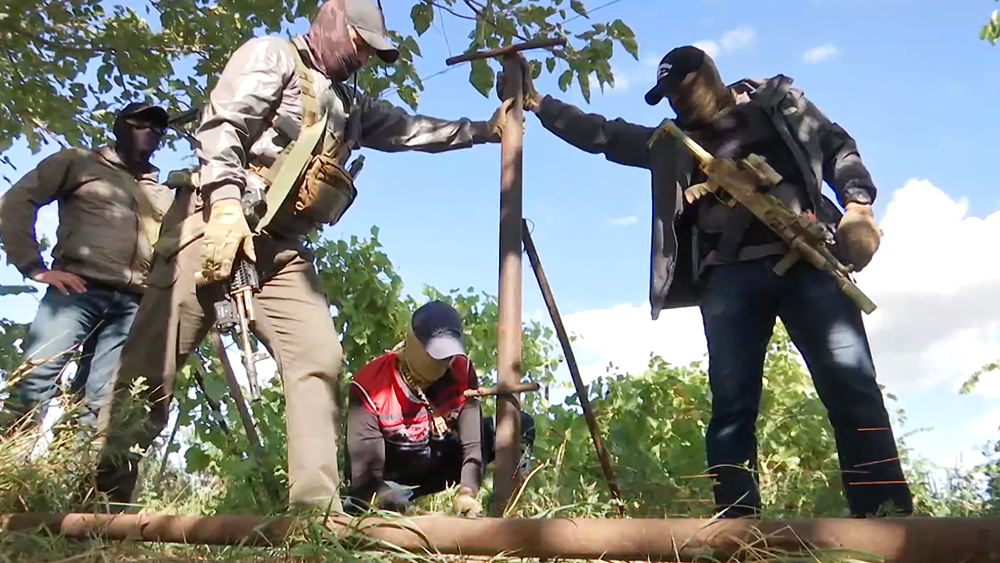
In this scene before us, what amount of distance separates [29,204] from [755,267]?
3.13 m

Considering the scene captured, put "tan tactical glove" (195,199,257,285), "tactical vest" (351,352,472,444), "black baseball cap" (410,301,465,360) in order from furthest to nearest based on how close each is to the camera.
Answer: "tactical vest" (351,352,472,444) → "black baseball cap" (410,301,465,360) → "tan tactical glove" (195,199,257,285)

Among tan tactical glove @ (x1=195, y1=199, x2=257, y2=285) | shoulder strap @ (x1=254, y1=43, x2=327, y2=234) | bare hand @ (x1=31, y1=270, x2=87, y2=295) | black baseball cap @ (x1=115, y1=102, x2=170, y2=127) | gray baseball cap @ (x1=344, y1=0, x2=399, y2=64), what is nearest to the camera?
tan tactical glove @ (x1=195, y1=199, x2=257, y2=285)

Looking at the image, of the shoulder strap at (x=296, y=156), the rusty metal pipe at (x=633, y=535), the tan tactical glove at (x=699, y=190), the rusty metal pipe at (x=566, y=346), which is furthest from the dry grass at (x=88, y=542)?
the tan tactical glove at (x=699, y=190)

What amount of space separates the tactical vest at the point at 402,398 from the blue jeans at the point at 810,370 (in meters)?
1.09

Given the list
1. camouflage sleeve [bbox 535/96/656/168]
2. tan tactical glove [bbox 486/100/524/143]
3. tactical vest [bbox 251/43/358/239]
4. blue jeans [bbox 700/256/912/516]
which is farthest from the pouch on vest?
blue jeans [bbox 700/256/912/516]

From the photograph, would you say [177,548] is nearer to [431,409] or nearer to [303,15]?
[431,409]

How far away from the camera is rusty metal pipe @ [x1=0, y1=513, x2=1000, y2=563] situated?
1.54 meters

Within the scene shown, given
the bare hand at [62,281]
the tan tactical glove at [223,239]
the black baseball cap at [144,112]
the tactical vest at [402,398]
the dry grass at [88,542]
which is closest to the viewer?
the dry grass at [88,542]

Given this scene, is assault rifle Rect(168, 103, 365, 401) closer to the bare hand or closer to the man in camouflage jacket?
the man in camouflage jacket

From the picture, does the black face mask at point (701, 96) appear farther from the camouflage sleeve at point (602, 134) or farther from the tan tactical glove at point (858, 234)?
the tan tactical glove at point (858, 234)

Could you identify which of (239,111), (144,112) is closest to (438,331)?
(239,111)

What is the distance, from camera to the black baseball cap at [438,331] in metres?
3.18

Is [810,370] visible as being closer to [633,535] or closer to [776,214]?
[776,214]

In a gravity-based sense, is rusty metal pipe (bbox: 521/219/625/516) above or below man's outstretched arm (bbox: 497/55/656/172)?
below
